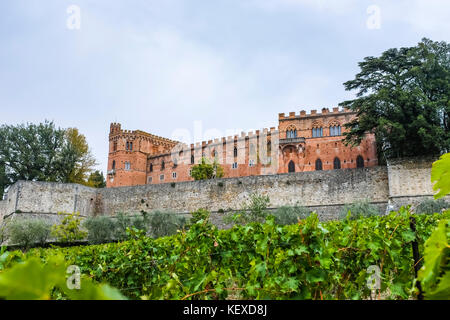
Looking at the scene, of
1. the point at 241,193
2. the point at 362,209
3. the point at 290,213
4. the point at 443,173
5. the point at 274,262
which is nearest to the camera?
the point at 443,173

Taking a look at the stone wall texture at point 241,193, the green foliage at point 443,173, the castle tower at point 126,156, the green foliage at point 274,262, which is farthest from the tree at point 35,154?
the green foliage at point 443,173

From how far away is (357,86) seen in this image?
24562 mm

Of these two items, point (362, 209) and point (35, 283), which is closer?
point (35, 283)

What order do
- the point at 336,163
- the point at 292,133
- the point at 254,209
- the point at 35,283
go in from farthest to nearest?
1. the point at 292,133
2. the point at 336,163
3. the point at 254,209
4. the point at 35,283

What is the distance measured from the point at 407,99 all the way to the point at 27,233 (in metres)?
23.3

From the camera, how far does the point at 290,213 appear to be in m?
23.7

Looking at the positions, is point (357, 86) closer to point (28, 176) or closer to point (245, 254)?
point (245, 254)

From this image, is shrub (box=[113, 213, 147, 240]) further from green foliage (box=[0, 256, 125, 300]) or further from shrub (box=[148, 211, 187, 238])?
green foliage (box=[0, 256, 125, 300])

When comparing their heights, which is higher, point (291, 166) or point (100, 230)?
point (291, 166)

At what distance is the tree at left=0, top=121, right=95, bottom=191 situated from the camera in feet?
119

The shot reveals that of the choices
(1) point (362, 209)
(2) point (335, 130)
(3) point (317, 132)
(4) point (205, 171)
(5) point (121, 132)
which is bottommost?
(1) point (362, 209)

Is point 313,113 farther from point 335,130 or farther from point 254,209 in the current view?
point 254,209

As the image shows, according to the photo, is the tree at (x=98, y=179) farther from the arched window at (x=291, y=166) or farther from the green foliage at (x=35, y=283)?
the green foliage at (x=35, y=283)

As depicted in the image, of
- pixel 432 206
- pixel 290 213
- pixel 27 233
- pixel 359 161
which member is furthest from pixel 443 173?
pixel 359 161
